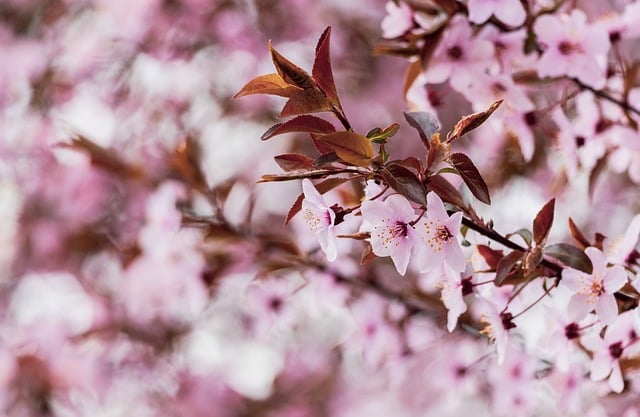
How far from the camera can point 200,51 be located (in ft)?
7.54

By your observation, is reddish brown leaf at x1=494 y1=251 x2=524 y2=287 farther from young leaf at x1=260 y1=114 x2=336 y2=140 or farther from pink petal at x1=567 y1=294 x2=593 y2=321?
young leaf at x1=260 y1=114 x2=336 y2=140

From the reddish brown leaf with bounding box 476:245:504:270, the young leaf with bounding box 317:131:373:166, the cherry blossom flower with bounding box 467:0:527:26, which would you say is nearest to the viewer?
the young leaf with bounding box 317:131:373:166

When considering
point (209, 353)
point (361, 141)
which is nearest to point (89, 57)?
point (209, 353)

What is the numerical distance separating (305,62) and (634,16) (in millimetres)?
1487

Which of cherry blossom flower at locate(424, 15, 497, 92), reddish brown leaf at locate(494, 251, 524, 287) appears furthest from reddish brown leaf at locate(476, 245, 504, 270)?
cherry blossom flower at locate(424, 15, 497, 92)

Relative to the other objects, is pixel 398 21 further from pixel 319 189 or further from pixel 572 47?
pixel 319 189

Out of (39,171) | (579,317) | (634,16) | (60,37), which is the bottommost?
(39,171)

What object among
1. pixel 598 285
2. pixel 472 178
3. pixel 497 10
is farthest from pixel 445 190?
pixel 497 10

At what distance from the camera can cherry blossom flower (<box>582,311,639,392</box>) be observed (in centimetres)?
72

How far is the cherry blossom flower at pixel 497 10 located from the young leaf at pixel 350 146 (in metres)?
0.31

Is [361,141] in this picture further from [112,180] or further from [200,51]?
[112,180]

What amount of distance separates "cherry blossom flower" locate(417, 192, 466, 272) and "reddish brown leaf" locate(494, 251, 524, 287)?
30mm

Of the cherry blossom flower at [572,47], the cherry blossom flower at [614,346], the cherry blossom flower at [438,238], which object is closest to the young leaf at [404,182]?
the cherry blossom flower at [438,238]

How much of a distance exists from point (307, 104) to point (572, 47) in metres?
0.38
